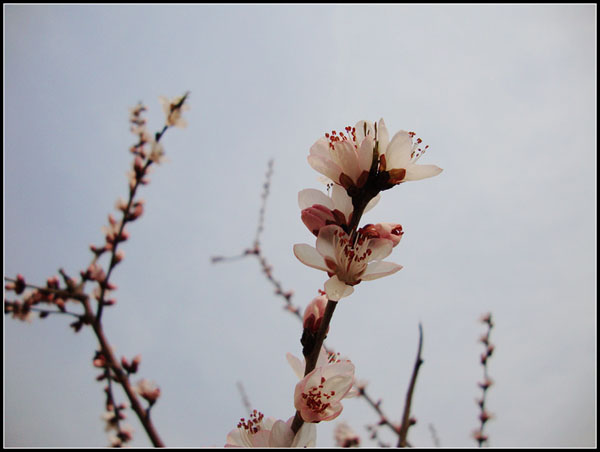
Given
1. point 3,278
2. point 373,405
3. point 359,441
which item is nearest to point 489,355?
point 373,405

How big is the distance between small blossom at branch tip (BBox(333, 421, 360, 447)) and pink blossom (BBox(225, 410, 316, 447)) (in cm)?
327

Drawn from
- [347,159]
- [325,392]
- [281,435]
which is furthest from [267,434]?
[347,159]

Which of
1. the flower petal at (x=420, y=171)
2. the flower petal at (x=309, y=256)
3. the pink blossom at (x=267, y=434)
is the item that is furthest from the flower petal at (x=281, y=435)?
the flower petal at (x=420, y=171)

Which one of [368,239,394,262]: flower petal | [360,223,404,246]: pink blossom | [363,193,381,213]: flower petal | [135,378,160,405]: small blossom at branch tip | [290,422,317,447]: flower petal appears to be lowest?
[135,378,160,405]: small blossom at branch tip

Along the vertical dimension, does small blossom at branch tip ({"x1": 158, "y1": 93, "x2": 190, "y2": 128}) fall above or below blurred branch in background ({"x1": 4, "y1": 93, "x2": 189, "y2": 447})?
above

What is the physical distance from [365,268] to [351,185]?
16 cm

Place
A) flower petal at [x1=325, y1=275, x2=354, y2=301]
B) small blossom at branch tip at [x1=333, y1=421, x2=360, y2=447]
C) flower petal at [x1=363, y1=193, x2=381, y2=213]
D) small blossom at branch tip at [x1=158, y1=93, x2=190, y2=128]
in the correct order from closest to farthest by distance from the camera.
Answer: flower petal at [x1=325, y1=275, x2=354, y2=301], flower petal at [x1=363, y1=193, x2=381, y2=213], small blossom at branch tip at [x1=158, y1=93, x2=190, y2=128], small blossom at branch tip at [x1=333, y1=421, x2=360, y2=447]

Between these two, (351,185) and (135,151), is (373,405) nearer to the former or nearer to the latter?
(351,185)

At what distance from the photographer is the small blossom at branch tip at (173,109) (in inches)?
83.0

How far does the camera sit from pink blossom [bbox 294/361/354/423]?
0.65m

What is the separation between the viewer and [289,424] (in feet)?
2.31

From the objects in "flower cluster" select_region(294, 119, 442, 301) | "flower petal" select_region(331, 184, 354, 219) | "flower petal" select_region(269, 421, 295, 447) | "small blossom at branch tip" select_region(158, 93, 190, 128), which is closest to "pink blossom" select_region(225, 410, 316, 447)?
"flower petal" select_region(269, 421, 295, 447)

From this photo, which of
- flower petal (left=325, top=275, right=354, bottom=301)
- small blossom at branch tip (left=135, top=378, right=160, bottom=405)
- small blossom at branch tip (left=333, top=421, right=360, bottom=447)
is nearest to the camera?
flower petal (left=325, top=275, right=354, bottom=301)

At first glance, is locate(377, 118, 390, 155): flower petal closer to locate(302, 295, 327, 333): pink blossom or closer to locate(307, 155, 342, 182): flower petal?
locate(307, 155, 342, 182): flower petal
